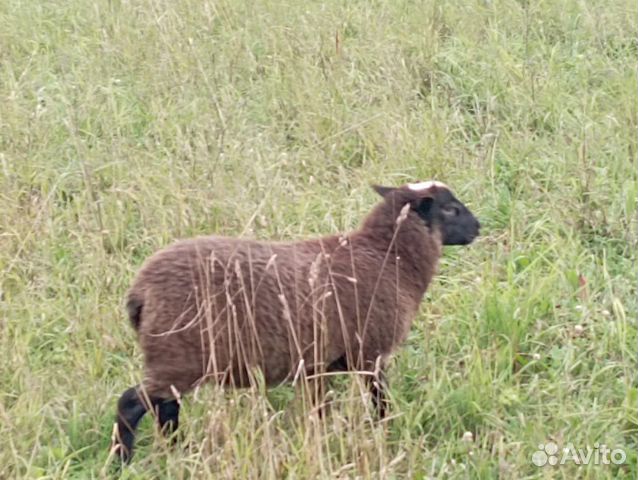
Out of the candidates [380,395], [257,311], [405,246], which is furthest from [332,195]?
[257,311]

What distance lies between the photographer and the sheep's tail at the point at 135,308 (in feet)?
13.6

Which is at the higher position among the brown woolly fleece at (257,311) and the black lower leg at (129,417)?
the brown woolly fleece at (257,311)

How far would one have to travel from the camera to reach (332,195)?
5.99 metres

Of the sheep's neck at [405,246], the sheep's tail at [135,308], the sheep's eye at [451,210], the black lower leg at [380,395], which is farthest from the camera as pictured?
the sheep's eye at [451,210]

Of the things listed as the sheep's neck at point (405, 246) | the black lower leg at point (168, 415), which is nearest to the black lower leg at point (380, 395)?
the sheep's neck at point (405, 246)

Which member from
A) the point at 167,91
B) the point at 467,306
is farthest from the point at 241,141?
the point at 467,306

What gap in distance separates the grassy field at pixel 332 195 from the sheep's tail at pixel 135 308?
0.35 m

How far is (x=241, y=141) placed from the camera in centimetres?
644

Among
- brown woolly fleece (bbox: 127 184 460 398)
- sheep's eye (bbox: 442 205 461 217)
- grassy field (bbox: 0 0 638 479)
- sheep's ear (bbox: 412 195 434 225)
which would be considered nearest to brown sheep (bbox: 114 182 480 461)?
brown woolly fleece (bbox: 127 184 460 398)

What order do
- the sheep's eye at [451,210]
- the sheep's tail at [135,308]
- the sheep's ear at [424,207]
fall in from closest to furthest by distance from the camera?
1. the sheep's tail at [135,308]
2. the sheep's ear at [424,207]
3. the sheep's eye at [451,210]

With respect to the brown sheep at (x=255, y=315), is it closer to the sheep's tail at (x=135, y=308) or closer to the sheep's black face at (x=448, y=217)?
the sheep's tail at (x=135, y=308)

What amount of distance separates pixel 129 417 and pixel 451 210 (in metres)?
1.68

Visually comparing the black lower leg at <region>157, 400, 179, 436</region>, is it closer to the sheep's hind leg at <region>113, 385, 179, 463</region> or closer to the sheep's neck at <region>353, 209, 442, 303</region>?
the sheep's hind leg at <region>113, 385, 179, 463</region>

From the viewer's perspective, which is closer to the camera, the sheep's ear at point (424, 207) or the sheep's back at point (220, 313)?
the sheep's back at point (220, 313)
